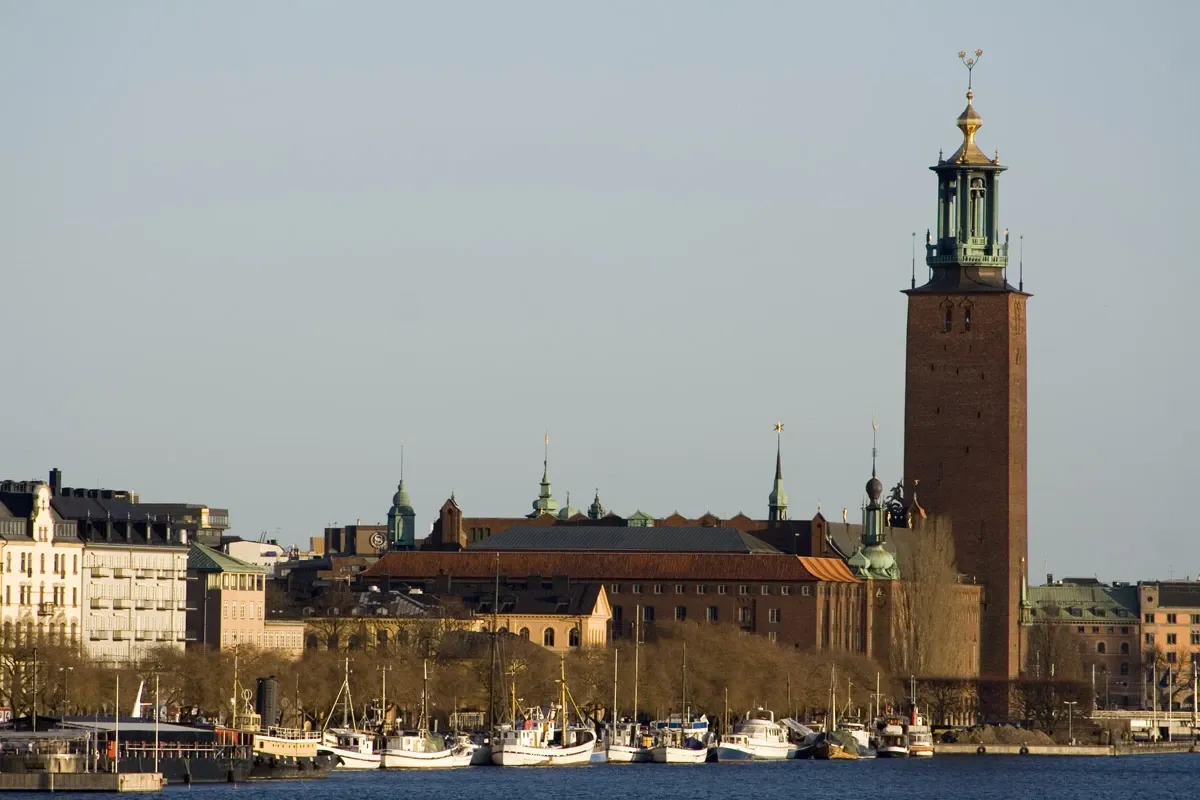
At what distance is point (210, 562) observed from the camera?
6619 inches

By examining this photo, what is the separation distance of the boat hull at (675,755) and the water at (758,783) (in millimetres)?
977

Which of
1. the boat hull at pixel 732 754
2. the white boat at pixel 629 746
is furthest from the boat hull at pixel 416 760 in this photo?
the boat hull at pixel 732 754

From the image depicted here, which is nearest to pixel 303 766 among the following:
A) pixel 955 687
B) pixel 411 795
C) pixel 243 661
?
pixel 411 795

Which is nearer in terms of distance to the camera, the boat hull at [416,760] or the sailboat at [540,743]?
the boat hull at [416,760]

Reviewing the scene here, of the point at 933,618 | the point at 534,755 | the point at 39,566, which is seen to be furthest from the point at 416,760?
the point at 933,618

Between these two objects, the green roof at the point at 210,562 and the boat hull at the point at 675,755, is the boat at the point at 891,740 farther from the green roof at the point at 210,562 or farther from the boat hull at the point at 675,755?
the green roof at the point at 210,562

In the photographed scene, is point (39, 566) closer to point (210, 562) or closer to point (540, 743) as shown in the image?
point (210, 562)

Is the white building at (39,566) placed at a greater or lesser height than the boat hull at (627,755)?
greater

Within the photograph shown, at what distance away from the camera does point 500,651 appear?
163625 millimetres

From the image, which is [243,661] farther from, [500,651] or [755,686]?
[755,686]

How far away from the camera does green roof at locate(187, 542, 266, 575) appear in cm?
16750

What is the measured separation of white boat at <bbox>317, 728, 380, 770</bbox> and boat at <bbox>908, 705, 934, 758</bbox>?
40991 mm

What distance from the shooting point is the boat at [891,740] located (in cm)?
17325

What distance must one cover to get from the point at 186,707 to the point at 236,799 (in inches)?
1187
